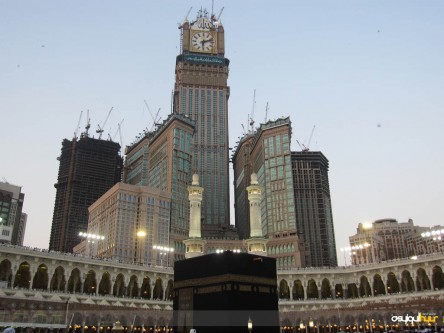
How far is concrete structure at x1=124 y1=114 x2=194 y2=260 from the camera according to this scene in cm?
12156

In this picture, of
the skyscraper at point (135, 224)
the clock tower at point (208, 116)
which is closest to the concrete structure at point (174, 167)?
the skyscraper at point (135, 224)

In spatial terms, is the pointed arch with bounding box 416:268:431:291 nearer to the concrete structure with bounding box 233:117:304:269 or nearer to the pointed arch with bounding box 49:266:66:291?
the concrete structure with bounding box 233:117:304:269

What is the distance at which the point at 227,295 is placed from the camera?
132 ft

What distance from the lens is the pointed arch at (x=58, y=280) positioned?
6706cm

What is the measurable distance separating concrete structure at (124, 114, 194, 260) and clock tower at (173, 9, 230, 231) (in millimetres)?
18183

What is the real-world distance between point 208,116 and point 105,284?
324 ft

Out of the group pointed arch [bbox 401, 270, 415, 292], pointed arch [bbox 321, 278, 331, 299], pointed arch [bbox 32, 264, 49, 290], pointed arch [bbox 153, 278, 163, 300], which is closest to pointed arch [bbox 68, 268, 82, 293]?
pointed arch [bbox 32, 264, 49, 290]

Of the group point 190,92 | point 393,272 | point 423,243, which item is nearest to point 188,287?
point 393,272

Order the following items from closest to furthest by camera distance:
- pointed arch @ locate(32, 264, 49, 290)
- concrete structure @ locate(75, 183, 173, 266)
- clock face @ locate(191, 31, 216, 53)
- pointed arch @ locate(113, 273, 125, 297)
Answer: pointed arch @ locate(32, 264, 49, 290) → pointed arch @ locate(113, 273, 125, 297) → concrete structure @ locate(75, 183, 173, 266) → clock face @ locate(191, 31, 216, 53)

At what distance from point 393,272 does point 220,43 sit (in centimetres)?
12410

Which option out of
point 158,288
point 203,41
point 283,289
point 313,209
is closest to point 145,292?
point 158,288

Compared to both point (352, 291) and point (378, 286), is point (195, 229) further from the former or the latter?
point (378, 286)

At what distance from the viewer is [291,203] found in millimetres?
125125

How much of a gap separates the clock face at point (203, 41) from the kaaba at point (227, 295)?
140 meters
